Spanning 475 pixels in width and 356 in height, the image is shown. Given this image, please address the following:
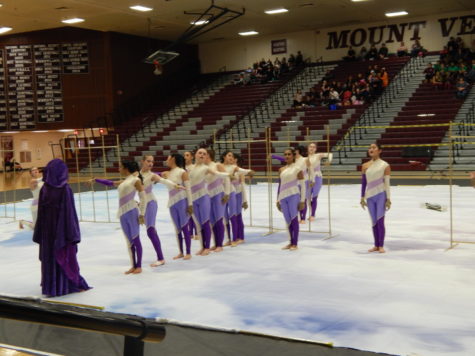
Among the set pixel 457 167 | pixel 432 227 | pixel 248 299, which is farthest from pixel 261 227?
pixel 457 167

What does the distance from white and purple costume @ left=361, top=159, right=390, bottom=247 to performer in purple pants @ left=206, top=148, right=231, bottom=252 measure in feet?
6.94

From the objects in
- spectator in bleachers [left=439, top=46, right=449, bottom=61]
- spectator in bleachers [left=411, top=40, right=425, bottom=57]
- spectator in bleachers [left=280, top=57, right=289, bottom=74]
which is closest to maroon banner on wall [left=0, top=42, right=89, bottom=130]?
spectator in bleachers [left=280, top=57, right=289, bottom=74]

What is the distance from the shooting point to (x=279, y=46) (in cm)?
3022

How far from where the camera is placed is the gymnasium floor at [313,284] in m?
5.11

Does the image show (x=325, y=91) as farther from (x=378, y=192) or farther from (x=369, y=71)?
(x=378, y=192)

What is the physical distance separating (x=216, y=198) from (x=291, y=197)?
44.3 inches

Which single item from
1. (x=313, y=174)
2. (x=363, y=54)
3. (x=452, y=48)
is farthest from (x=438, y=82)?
(x=313, y=174)

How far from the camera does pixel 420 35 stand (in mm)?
26797

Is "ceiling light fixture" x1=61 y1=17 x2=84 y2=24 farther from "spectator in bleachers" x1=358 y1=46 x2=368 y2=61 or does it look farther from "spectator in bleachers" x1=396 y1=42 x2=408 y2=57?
"spectator in bleachers" x1=396 y1=42 x2=408 y2=57

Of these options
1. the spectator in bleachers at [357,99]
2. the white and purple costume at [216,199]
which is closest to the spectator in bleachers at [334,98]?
the spectator in bleachers at [357,99]

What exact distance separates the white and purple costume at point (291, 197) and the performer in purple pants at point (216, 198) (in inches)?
33.5

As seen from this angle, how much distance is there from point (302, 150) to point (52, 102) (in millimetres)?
20034

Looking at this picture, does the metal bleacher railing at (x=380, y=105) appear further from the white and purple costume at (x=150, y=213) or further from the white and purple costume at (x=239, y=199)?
the white and purple costume at (x=150, y=213)

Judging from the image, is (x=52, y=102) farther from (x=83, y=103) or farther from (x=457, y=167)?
(x=457, y=167)
